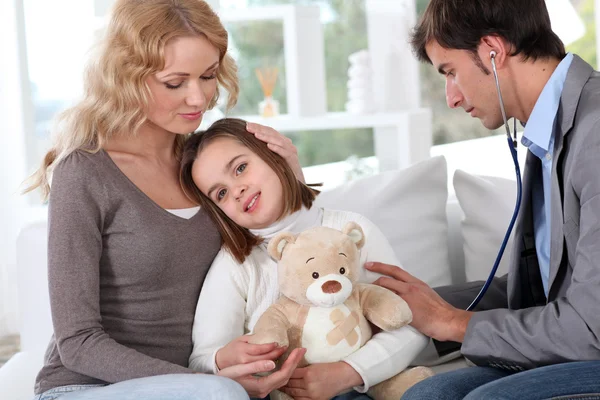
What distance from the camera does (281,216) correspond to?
173cm

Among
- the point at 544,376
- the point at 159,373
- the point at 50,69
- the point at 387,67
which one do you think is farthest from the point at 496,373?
the point at 50,69

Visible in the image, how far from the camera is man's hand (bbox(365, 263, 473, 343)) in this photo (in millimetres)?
1598

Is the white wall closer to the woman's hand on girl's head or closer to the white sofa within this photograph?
the white sofa

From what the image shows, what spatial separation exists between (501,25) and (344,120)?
7.20ft

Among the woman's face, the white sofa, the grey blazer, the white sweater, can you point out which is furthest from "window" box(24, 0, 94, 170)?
the grey blazer

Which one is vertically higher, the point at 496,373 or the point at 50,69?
the point at 50,69

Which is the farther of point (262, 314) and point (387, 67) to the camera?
point (387, 67)

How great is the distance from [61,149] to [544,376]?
1063 millimetres

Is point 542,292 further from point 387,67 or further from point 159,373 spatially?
point 387,67

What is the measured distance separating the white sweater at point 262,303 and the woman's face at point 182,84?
0.29 m

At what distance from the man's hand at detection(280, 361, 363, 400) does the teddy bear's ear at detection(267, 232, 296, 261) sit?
0.23 metres

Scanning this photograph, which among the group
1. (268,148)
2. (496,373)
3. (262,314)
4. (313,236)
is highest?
(268,148)

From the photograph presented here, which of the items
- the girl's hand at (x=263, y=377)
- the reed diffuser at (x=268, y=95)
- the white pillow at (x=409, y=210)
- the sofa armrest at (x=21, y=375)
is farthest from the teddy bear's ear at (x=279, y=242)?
the reed diffuser at (x=268, y=95)

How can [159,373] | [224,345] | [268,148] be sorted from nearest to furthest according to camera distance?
1. [159,373]
2. [224,345]
3. [268,148]
